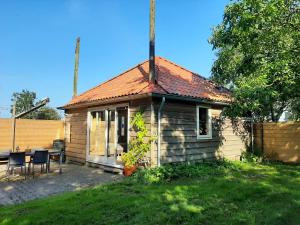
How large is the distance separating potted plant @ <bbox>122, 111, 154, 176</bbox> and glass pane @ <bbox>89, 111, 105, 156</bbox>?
2.22m

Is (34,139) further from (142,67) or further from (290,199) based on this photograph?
(290,199)

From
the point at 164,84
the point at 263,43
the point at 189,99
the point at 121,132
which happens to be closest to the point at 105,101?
the point at 121,132

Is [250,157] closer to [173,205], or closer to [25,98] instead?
[173,205]

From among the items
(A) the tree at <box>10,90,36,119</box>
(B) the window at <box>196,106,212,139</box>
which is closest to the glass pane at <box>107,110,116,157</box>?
(B) the window at <box>196,106,212,139</box>

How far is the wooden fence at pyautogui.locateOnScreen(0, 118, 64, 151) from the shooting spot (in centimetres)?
1348

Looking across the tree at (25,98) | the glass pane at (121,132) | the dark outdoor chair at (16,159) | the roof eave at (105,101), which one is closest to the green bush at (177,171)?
the glass pane at (121,132)

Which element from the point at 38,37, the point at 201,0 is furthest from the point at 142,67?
the point at 38,37

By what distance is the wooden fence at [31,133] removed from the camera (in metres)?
13.5

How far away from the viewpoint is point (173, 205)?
5.43 metres

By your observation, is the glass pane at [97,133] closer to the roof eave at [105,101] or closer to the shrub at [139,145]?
the roof eave at [105,101]

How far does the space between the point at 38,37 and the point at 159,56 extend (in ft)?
33.8

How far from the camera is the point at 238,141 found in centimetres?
1248

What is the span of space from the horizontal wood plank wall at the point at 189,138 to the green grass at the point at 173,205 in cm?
167

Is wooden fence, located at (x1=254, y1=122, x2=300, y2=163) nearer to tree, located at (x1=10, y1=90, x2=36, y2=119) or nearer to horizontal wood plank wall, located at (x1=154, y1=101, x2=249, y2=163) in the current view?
horizontal wood plank wall, located at (x1=154, y1=101, x2=249, y2=163)
